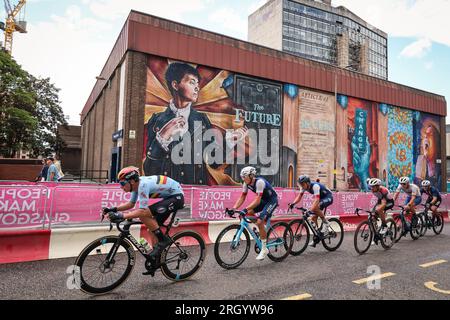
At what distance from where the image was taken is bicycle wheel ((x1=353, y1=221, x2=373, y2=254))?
23.5 ft

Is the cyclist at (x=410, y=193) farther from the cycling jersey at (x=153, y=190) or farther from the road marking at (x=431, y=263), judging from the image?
the cycling jersey at (x=153, y=190)

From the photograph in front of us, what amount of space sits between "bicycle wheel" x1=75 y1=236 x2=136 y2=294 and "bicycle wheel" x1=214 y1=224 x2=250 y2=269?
1654 mm

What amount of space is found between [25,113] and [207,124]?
85.3 ft

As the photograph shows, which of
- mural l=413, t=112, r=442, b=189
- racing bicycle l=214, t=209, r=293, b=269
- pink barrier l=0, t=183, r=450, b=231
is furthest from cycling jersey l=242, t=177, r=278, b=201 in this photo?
mural l=413, t=112, r=442, b=189

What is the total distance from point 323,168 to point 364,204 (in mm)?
13516

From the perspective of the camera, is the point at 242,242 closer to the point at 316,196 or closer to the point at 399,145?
the point at 316,196

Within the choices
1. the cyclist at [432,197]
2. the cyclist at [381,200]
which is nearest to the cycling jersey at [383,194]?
the cyclist at [381,200]

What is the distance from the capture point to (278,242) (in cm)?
643

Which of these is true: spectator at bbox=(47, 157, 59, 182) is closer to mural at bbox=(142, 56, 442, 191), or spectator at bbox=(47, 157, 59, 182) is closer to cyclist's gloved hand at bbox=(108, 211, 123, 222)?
mural at bbox=(142, 56, 442, 191)

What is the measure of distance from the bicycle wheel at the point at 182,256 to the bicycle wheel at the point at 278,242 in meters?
1.72

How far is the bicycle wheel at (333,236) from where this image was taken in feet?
24.6

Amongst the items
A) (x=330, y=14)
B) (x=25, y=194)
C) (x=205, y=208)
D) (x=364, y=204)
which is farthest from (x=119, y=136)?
(x=330, y=14)

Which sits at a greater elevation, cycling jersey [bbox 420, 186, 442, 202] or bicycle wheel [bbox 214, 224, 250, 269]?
cycling jersey [bbox 420, 186, 442, 202]
